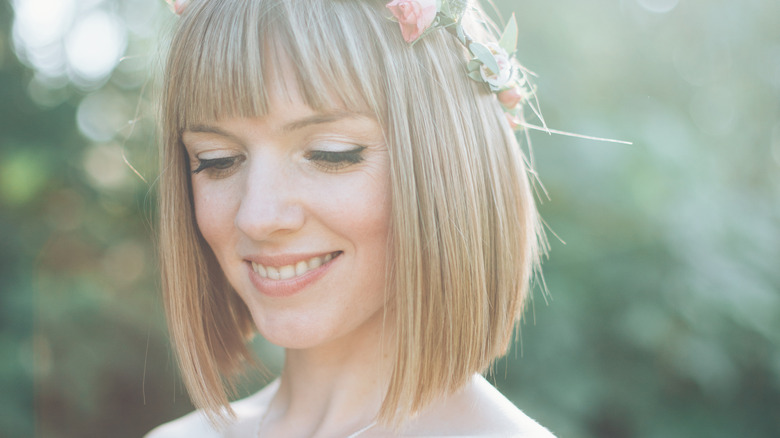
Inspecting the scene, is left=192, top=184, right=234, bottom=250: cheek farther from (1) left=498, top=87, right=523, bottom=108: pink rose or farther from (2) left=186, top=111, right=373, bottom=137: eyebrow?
(1) left=498, top=87, right=523, bottom=108: pink rose

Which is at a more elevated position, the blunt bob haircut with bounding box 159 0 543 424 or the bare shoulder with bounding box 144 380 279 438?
the blunt bob haircut with bounding box 159 0 543 424

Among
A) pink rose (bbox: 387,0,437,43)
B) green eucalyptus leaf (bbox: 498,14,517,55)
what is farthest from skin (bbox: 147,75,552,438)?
green eucalyptus leaf (bbox: 498,14,517,55)

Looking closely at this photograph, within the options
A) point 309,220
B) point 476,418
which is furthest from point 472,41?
point 476,418

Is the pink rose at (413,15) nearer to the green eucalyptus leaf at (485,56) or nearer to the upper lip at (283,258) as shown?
the green eucalyptus leaf at (485,56)

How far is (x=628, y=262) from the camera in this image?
8.25 ft

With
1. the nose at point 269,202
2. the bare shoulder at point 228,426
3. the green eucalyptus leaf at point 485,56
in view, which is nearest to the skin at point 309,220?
the nose at point 269,202

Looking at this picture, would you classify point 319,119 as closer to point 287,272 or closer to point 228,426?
point 287,272

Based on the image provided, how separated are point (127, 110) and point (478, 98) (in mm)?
2356

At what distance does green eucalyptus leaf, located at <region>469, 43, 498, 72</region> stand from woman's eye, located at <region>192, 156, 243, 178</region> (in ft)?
1.99

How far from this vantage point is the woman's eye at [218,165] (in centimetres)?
149

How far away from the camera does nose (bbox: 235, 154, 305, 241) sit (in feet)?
4.43

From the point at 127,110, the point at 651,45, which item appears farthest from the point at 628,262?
the point at 127,110

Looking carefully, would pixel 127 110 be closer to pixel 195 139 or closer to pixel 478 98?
pixel 195 139

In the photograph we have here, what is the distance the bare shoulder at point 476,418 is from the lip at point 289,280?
440mm
